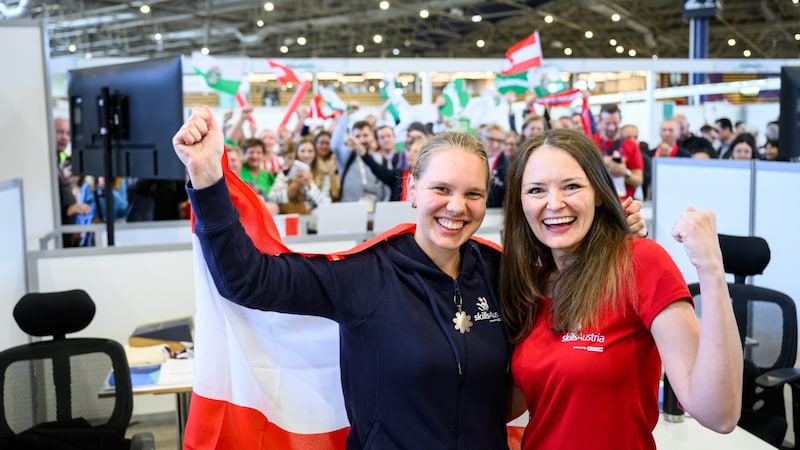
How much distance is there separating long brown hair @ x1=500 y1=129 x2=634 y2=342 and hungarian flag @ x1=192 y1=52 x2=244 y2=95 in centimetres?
512

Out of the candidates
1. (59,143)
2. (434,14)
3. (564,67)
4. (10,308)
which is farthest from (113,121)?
(434,14)

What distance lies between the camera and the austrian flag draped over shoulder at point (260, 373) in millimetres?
1780

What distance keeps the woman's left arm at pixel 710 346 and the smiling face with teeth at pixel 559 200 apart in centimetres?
27

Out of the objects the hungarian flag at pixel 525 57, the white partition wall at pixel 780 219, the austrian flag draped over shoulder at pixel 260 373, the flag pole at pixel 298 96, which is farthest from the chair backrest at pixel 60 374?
the hungarian flag at pixel 525 57

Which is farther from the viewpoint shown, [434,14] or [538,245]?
[434,14]

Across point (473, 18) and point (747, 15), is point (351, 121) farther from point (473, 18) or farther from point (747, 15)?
point (747, 15)

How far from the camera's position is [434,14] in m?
18.5

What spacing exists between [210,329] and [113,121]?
3062 mm

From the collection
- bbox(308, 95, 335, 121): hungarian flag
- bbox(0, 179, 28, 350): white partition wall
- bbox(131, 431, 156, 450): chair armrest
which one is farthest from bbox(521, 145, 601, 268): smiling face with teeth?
bbox(308, 95, 335, 121): hungarian flag

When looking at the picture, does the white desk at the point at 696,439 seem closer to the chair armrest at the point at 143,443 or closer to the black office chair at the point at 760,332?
the black office chair at the point at 760,332

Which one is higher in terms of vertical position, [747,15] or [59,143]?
[747,15]

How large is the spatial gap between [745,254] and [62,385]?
266cm

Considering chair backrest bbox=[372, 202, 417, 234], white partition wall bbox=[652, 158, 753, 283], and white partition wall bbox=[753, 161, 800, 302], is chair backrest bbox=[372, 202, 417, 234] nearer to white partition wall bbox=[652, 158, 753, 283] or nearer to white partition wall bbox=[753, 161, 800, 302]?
white partition wall bbox=[652, 158, 753, 283]

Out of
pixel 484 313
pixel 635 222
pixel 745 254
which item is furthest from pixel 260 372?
pixel 745 254
